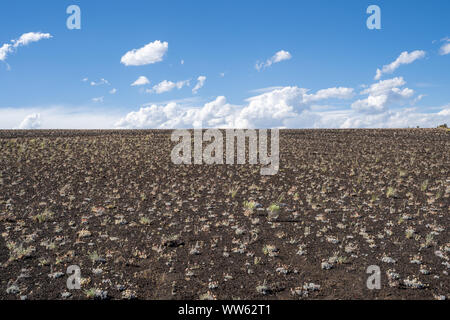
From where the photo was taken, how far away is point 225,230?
13.1 meters

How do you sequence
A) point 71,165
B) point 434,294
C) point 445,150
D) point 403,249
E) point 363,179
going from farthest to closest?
point 445,150
point 71,165
point 363,179
point 403,249
point 434,294

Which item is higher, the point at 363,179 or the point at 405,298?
the point at 363,179

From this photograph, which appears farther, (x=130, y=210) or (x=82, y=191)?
(x=82, y=191)

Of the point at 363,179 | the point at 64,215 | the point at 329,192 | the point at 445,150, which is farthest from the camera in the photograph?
the point at 445,150

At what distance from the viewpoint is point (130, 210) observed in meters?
16.2

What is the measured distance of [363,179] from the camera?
73.5 ft

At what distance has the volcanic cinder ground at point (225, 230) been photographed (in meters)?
8.82

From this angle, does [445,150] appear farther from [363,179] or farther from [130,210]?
[130,210]

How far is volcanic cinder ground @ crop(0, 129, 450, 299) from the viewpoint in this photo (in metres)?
8.82

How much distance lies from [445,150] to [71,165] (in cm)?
3397
